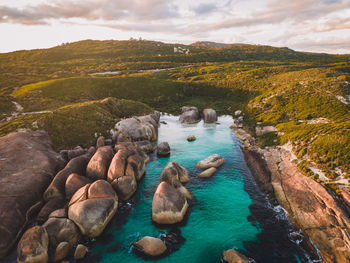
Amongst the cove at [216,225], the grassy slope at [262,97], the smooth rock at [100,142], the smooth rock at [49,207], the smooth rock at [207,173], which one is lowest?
the cove at [216,225]

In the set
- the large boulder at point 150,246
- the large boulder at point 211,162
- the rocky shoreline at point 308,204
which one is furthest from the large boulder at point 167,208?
the rocky shoreline at point 308,204

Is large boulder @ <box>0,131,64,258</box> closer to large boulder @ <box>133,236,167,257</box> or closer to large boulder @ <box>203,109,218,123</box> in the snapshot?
large boulder @ <box>133,236,167,257</box>

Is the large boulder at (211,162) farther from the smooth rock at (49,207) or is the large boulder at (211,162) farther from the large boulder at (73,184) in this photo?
the smooth rock at (49,207)

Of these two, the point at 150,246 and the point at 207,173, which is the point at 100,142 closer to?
the point at 207,173

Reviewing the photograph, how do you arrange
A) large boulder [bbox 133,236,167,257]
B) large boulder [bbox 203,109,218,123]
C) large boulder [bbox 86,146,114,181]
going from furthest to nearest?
large boulder [bbox 203,109,218,123] → large boulder [bbox 86,146,114,181] → large boulder [bbox 133,236,167,257]

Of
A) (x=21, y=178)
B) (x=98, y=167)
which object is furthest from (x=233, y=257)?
(x=21, y=178)

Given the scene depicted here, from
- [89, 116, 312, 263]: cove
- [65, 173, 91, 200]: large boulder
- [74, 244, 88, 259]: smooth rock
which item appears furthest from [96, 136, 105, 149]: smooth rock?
[74, 244, 88, 259]: smooth rock

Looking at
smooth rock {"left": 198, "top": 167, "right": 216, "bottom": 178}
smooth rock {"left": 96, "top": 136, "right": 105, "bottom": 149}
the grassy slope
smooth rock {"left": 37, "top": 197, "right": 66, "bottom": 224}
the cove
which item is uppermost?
the grassy slope

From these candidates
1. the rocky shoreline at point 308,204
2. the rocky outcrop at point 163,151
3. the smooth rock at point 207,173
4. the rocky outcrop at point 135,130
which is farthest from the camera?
the rocky outcrop at point 135,130
